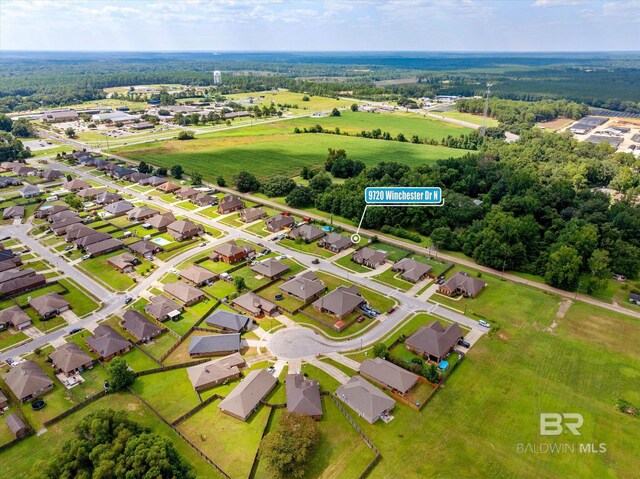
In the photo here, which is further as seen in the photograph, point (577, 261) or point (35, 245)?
point (35, 245)

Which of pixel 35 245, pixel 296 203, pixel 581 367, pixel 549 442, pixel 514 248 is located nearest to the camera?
pixel 549 442

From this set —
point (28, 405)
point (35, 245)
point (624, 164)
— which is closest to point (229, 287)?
point (28, 405)

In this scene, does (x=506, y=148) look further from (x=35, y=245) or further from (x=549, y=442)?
(x=35, y=245)

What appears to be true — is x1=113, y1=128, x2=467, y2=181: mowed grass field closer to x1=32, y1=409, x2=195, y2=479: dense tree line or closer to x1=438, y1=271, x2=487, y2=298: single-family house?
x1=438, y1=271, x2=487, y2=298: single-family house

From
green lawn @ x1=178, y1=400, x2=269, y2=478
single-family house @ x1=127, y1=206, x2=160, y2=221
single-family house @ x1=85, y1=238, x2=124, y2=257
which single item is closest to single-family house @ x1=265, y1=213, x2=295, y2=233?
single-family house @ x1=127, y1=206, x2=160, y2=221

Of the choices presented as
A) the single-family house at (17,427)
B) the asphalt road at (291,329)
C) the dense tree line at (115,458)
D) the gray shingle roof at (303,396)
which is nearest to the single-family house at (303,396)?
the gray shingle roof at (303,396)

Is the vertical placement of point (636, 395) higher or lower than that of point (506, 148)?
lower

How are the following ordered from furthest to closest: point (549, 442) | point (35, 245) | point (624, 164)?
point (624, 164)
point (35, 245)
point (549, 442)
